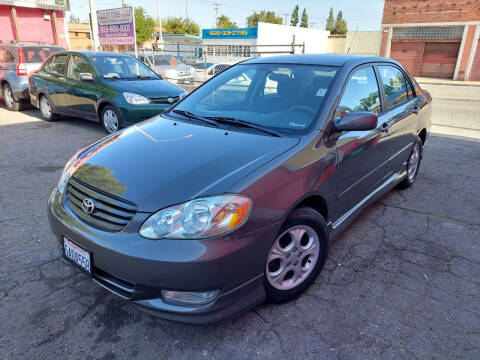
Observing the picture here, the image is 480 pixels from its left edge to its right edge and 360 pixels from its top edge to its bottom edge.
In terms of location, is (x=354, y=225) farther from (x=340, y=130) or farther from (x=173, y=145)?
(x=173, y=145)

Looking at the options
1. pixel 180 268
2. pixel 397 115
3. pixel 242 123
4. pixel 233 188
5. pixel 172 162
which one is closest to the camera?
pixel 180 268

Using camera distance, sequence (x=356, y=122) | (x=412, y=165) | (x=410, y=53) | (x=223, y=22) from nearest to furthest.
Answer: (x=356, y=122)
(x=412, y=165)
(x=410, y=53)
(x=223, y=22)

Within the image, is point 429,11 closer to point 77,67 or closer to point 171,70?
point 171,70

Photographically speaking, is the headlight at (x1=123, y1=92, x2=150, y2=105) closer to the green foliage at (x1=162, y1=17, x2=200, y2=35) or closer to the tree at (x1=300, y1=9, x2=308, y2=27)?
the green foliage at (x1=162, y1=17, x2=200, y2=35)

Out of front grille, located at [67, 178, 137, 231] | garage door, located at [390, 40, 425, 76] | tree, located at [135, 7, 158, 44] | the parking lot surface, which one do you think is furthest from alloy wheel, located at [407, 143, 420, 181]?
tree, located at [135, 7, 158, 44]

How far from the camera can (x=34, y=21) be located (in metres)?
17.3

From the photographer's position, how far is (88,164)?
2.47 m

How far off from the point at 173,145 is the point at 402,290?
2005mm

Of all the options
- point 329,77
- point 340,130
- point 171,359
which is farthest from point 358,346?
point 329,77

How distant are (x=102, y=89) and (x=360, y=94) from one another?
524 centimetres

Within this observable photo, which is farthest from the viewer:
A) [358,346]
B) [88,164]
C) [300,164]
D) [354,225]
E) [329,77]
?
[354,225]

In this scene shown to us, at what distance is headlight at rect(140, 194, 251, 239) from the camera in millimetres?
1854

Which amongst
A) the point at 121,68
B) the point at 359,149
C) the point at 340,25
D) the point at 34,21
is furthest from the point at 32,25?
the point at 340,25

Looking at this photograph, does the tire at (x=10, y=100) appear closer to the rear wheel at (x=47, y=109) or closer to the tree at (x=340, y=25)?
the rear wheel at (x=47, y=109)
